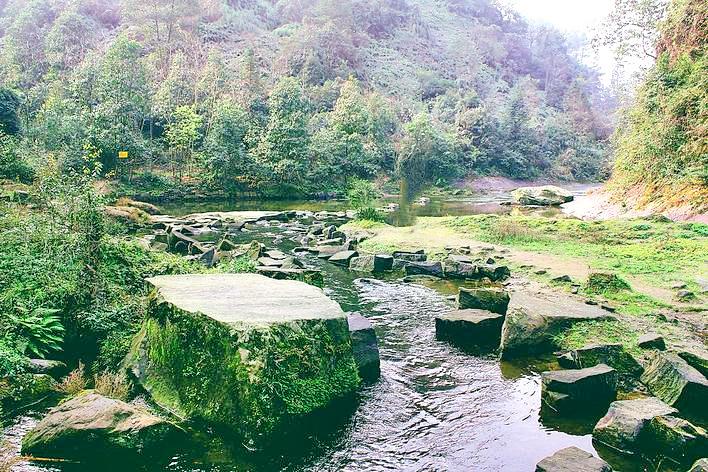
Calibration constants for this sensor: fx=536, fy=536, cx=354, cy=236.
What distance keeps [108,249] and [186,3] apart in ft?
250

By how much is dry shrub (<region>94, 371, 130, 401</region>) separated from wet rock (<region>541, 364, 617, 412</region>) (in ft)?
16.5

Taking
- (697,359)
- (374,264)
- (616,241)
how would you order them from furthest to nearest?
(616,241) → (374,264) → (697,359)

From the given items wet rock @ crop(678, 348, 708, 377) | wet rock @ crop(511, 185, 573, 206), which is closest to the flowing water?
wet rock @ crop(678, 348, 708, 377)

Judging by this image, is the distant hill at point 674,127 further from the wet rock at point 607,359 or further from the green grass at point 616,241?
the wet rock at point 607,359

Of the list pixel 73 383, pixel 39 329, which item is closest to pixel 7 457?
pixel 73 383

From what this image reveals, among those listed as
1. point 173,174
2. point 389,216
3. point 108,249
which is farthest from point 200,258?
point 173,174

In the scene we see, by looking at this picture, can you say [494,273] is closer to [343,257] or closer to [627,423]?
[343,257]

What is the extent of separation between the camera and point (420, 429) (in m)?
5.81

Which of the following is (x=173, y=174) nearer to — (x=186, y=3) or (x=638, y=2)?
(x=638, y=2)

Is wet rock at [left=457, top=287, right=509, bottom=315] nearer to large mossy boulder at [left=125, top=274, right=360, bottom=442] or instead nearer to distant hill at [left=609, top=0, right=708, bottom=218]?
large mossy boulder at [left=125, top=274, right=360, bottom=442]

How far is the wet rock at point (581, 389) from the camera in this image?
246 inches

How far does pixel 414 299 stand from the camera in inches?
444

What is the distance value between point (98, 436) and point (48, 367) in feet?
6.88

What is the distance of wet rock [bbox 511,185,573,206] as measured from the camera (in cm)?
3834
